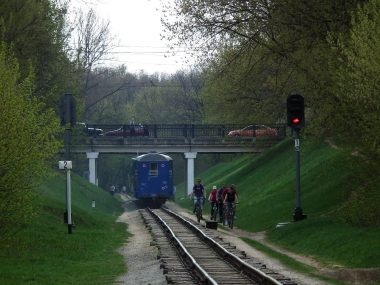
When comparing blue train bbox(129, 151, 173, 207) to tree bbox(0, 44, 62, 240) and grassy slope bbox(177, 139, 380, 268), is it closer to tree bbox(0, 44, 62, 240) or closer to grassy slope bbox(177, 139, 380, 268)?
grassy slope bbox(177, 139, 380, 268)

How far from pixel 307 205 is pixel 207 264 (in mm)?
12177

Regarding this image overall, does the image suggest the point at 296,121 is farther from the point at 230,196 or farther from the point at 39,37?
the point at 39,37

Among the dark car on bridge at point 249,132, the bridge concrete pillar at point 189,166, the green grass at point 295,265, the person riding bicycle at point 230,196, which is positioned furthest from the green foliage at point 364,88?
the bridge concrete pillar at point 189,166

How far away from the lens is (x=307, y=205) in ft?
93.4

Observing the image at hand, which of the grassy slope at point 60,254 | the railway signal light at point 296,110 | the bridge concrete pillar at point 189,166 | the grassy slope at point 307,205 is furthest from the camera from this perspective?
the bridge concrete pillar at point 189,166

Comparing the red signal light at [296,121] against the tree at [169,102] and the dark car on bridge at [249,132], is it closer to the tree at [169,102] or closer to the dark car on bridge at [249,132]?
the dark car on bridge at [249,132]

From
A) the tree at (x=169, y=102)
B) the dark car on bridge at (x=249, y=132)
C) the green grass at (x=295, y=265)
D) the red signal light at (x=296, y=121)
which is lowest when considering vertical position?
the green grass at (x=295, y=265)

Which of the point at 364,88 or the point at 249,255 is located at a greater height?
the point at 364,88

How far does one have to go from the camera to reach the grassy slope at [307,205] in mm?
18641

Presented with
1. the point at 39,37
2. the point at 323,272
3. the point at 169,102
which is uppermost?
the point at 169,102

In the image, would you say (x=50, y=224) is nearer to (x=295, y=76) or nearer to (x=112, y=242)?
(x=112, y=242)

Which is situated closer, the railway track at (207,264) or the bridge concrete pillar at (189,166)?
the railway track at (207,264)

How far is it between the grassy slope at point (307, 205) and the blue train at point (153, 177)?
450cm

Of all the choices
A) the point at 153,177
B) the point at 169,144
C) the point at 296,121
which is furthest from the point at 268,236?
the point at 169,144
